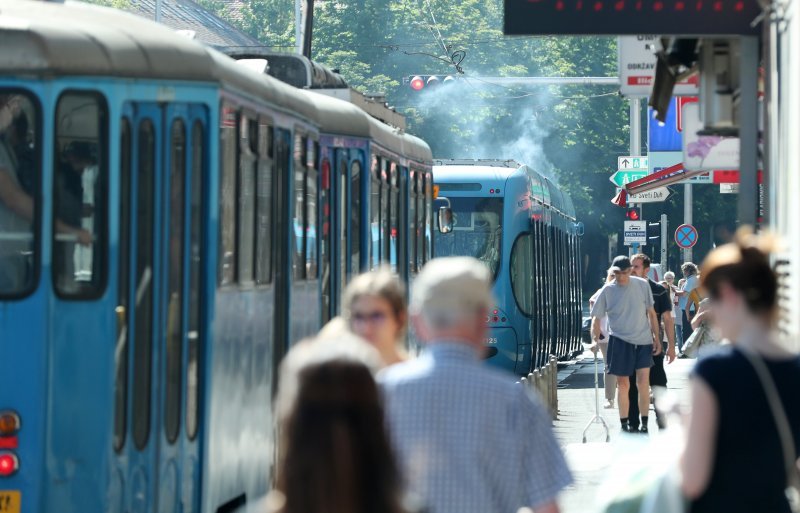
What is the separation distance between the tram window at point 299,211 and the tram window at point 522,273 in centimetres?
1424

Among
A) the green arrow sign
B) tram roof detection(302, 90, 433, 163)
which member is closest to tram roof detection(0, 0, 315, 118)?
tram roof detection(302, 90, 433, 163)

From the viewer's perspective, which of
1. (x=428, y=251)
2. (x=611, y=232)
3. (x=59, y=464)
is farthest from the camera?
(x=611, y=232)

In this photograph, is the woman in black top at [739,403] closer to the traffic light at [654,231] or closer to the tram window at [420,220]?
the tram window at [420,220]

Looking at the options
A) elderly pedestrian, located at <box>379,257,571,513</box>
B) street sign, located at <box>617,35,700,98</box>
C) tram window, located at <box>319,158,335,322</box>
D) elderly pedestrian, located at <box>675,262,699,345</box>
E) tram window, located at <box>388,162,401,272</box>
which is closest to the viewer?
elderly pedestrian, located at <box>379,257,571,513</box>

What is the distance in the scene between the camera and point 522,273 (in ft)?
86.8

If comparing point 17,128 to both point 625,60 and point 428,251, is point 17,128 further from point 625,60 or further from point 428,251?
point 428,251

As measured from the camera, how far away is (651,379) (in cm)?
1948

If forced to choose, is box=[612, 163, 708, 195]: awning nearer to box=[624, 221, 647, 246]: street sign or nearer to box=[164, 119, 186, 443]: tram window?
box=[164, 119, 186, 443]: tram window

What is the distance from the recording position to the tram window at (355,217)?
1384 centimetres

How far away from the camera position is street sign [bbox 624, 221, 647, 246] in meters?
44.9

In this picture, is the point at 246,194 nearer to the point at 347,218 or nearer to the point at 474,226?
the point at 347,218

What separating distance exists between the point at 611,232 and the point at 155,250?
59.2m

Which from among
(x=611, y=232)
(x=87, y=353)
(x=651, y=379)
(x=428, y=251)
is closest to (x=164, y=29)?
(x=87, y=353)

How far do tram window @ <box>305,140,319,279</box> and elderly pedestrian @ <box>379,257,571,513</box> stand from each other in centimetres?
659
